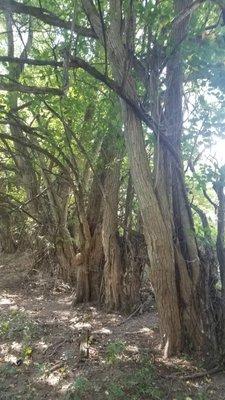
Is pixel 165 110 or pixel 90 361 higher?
pixel 165 110

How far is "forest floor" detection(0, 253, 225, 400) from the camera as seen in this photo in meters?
4.24

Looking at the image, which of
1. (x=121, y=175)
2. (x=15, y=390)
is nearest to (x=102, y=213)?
(x=121, y=175)

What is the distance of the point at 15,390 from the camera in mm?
4410

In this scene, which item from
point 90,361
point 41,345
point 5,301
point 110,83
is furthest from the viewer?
point 5,301

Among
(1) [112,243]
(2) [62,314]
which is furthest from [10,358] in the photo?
(1) [112,243]

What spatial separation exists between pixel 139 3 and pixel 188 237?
9.30 feet

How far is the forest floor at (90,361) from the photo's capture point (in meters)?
4.24

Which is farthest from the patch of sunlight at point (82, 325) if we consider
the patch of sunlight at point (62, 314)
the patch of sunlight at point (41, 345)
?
the patch of sunlight at point (41, 345)

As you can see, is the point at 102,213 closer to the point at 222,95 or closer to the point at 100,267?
the point at 100,267

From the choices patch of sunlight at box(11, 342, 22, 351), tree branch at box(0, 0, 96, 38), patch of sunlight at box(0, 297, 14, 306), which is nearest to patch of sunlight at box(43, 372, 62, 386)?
patch of sunlight at box(11, 342, 22, 351)

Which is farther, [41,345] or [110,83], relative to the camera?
[41,345]

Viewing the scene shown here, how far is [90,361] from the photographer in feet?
16.1

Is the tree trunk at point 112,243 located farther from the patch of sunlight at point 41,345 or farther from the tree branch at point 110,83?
the tree branch at point 110,83

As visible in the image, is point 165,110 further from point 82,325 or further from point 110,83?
point 82,325
